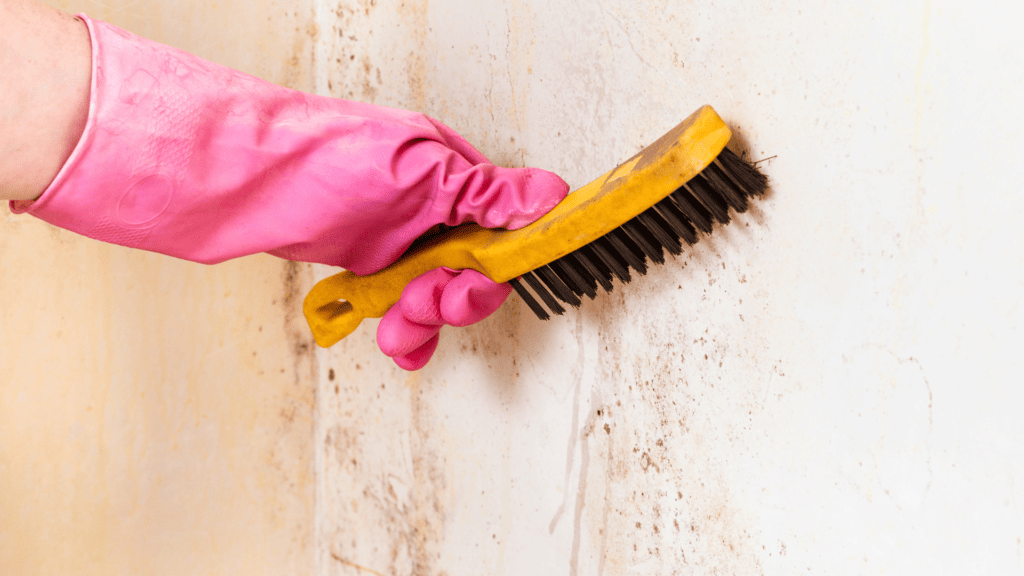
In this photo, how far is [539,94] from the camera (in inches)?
24.2

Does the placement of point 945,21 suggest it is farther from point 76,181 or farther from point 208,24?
point 208,24

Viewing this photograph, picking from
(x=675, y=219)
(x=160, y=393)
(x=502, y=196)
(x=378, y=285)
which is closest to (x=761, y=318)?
(x=675, y=219)

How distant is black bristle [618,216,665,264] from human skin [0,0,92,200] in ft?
1.17

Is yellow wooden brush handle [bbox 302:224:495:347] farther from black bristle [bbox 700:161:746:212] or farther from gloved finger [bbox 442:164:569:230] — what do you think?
black bristle [bbox 700:161:746:212]

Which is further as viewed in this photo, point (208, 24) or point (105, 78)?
point (208, 24)

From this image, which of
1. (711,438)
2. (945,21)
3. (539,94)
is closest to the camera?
(945,21)

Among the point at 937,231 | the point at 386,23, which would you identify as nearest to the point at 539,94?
the point at 386,23

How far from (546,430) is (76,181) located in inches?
17.5

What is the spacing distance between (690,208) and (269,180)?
29cm

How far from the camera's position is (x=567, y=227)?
462mm

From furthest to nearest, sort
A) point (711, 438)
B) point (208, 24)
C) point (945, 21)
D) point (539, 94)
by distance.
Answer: point (208, 24) → point (539, 94) → point (711, 438) → point (945, 21)

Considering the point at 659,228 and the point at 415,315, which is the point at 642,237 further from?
the point at 415,315

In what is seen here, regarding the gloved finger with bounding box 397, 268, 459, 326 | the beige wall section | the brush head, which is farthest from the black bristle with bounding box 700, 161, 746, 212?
the beige wall section

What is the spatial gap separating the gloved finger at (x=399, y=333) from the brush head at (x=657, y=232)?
95mm
